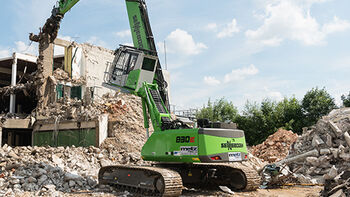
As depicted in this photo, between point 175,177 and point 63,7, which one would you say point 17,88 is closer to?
point 63,7

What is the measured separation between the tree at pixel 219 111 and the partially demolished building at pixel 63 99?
17.3 metres

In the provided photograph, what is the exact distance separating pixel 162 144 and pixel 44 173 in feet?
13.3

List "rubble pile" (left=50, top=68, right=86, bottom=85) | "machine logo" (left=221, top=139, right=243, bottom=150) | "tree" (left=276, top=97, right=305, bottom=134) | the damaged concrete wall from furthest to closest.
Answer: "tree" (left=276, top=97, right=305, bottom=134) → the damaged concrete wall → "rubble pile" (left=50, top=68, right=86, bottom=85) → "machine logo" (left=221, top=139, right=243, bottom=150)

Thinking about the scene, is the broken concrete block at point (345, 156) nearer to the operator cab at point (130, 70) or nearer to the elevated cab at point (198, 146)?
the elevated cab at point (198, 146)

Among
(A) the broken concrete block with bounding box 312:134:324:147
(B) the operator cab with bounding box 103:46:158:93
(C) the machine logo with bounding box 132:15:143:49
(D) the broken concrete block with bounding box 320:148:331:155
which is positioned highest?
(C) the machine logo with bounding box 132:15:143:49

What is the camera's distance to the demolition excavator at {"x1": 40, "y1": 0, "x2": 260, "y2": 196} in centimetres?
748

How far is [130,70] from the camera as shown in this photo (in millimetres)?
9188

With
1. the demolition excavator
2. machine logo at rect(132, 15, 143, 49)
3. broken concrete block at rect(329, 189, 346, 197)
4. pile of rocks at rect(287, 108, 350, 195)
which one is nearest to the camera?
broken concrete block at rect(329, 189, 346, 197)

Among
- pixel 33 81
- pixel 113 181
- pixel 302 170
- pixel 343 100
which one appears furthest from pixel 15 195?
pixel 343 100

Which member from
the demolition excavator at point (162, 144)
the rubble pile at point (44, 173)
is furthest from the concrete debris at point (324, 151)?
the rubble pile at point (44, 173)

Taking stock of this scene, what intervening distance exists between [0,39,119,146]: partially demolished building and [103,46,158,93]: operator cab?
25.6 ft

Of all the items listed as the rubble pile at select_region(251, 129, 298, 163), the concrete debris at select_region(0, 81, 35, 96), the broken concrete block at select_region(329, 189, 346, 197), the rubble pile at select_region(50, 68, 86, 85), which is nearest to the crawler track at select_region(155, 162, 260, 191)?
the broken concrete block at select_region(329, 189, 346, 197)

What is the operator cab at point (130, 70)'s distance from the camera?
358 inches

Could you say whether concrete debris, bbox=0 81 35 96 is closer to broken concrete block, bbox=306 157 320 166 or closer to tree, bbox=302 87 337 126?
broken concrete block, bbox=306 157 320 166
